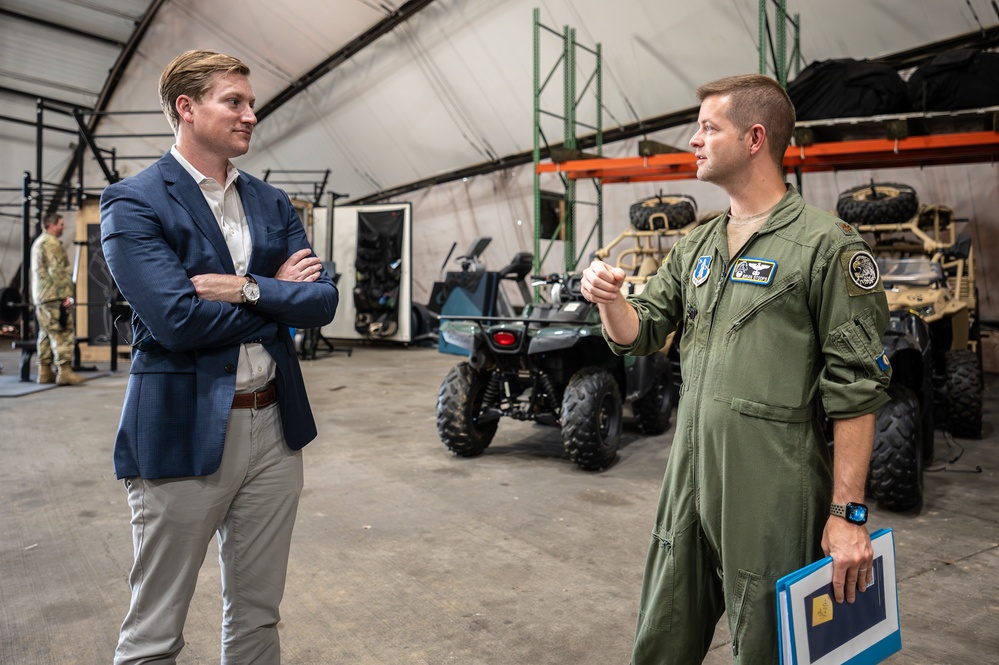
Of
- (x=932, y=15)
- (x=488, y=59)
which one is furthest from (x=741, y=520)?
(x=488, y=59)

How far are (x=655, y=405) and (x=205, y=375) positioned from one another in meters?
4.38

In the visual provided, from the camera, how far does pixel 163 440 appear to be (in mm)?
1632

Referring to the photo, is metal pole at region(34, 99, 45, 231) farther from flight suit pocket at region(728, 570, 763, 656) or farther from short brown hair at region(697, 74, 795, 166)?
flight suit pocket at region(728, 570, 763, 656)

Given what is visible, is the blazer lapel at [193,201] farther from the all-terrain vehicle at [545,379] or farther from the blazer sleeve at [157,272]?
the all-terrain vehicle at [545,379]

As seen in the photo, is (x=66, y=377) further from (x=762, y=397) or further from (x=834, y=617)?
(x=834, y=617)

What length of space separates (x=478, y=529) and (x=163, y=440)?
216 centimetres

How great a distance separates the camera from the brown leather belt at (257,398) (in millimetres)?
1731

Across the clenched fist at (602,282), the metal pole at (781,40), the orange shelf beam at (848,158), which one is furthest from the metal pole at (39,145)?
the clenched fist at (602,282)

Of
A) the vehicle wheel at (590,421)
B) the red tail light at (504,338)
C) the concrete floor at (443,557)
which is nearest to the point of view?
the concrete floor at (443,557)

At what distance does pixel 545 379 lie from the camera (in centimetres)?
496

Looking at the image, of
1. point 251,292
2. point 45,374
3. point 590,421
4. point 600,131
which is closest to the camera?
point 251,292

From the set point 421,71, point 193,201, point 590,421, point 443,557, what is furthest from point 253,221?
point 421,71

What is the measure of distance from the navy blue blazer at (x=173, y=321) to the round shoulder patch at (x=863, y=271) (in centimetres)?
118

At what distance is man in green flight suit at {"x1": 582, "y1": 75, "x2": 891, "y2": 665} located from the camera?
4.70ft
